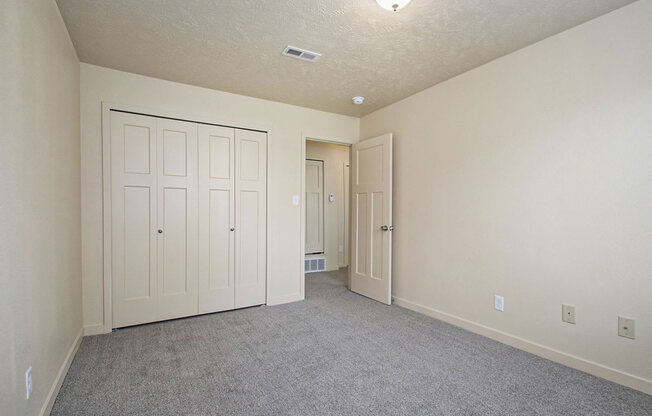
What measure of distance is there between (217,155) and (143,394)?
227cm

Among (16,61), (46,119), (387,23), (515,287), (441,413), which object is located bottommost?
(441,413)

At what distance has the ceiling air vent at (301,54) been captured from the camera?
2.50 m

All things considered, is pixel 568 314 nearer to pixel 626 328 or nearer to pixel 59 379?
pixel 626 328

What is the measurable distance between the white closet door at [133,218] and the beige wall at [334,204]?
10.2ft

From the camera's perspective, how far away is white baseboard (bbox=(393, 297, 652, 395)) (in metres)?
1.95

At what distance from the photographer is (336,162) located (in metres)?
5.93

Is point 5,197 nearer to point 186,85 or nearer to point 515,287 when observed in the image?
point 186,85

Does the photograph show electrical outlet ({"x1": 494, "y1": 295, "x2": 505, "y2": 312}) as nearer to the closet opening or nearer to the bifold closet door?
the bifold closet door

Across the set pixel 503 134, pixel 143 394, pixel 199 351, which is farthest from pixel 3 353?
pixel 503 134

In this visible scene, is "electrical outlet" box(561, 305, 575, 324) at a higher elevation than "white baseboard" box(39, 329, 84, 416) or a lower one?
higher

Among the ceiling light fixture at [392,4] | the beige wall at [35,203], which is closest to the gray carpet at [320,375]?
the beige wall at [35,203]

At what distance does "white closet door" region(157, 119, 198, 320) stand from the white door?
2.63 metres

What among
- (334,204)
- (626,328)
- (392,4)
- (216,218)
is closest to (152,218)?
(216,218)

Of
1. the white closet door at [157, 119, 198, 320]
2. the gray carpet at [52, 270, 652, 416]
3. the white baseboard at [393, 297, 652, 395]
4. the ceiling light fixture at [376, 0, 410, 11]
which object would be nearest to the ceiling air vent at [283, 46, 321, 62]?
the ceiling light fixture at [376, 0, 410, 11]
